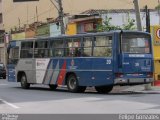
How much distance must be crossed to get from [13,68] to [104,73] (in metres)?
9.22

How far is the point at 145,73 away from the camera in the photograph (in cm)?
2489

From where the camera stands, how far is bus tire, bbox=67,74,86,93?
26.1 m

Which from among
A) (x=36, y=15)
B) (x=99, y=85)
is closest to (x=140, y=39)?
(x=99, y=85)

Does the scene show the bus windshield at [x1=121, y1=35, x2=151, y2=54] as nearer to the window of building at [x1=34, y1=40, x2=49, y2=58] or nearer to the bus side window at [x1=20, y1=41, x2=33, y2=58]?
the window of building at [x1=34, y1=40, x2=49, y2=58]

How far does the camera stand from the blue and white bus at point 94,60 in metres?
24.1

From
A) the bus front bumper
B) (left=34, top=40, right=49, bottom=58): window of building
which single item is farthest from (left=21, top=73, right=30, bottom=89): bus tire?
the bus front bumper

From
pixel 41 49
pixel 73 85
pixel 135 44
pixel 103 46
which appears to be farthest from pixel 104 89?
pixel 41 49

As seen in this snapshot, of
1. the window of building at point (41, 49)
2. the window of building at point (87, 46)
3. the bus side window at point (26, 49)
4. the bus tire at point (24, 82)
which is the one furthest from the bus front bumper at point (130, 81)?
the bus tire at point (24, 82)

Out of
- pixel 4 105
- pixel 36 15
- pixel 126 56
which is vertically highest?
pixel 36 15

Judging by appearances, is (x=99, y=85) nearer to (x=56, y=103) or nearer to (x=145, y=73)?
(x=145, y=73)

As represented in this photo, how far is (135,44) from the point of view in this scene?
24797mm

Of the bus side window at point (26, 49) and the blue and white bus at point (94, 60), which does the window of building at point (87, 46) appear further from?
the bus side window at point (26, 49)

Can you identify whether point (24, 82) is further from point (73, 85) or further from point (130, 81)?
point (130, 81)

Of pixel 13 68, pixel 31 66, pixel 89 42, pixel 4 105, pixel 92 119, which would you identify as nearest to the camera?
pixel 92 119
